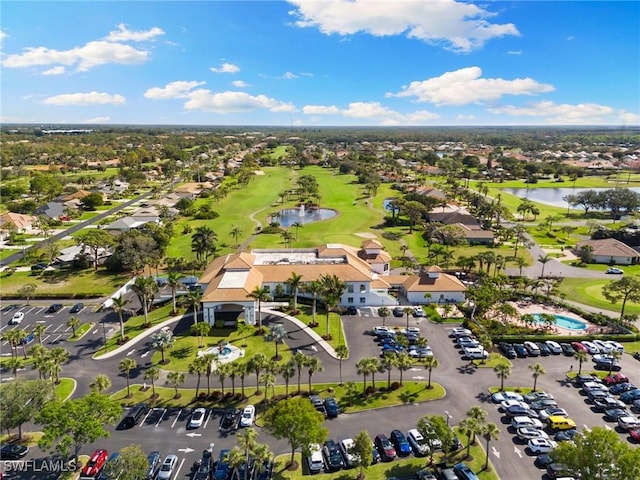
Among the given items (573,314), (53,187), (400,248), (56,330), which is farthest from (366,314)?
(53,187)

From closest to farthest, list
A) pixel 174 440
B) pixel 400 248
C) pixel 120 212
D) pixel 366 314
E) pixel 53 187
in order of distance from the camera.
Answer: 1. pixel 174 440
2. pixel 366 314
3. pixel 400 248
4. pixel 120 212
5. pixel 53 187

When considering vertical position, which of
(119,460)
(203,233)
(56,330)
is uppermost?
(203,233)

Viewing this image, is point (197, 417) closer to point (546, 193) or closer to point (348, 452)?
point (348, 452)

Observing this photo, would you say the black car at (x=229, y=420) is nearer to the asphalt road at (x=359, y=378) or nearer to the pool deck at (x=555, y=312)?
the asphalt road at (x=359, y=378)

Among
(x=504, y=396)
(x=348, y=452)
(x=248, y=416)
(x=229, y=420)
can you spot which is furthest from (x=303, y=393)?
(x=504, y=396)

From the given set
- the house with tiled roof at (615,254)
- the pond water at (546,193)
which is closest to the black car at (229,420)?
the house with tiled roof at (615,254)

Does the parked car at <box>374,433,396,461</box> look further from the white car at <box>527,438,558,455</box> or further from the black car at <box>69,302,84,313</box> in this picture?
the black car at <box>69,302,84,313</box>

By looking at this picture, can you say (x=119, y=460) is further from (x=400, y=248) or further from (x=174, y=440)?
(x=400, y=248)
